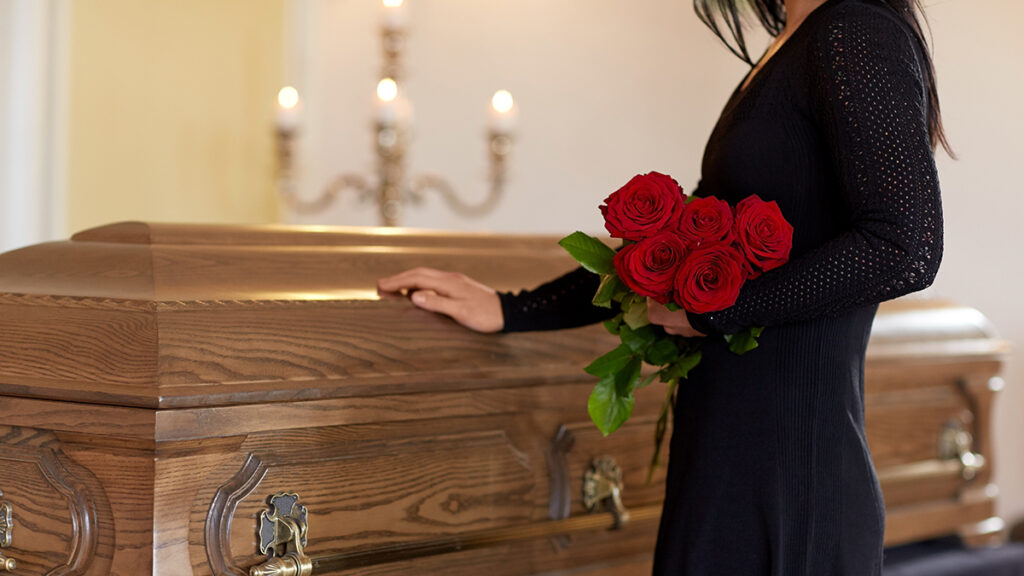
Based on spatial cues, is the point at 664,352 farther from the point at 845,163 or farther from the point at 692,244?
the point at 845,163

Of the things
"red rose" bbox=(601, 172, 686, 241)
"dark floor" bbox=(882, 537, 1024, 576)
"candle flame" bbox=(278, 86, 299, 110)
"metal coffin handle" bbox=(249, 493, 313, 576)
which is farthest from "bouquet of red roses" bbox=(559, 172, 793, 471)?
"candle flame" bbox=(278, 86, 299, 110)

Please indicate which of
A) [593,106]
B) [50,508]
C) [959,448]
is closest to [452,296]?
[50,508]

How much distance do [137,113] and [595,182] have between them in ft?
5.85

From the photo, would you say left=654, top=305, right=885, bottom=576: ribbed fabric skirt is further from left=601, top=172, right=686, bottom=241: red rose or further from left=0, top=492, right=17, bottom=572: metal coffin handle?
left=0, top=492, right=17, bottom=572: metal coffin handle

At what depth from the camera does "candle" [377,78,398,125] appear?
3.18 metres

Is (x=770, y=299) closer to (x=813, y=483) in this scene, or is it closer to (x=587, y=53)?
(x=813, y=483)

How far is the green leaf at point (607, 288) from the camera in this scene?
1480 millimetres

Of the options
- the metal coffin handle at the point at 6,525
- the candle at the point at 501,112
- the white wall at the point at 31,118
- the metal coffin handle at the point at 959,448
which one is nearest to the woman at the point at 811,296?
the metal coffin handle at the point at 6,525

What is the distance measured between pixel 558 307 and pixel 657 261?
0.44 meters

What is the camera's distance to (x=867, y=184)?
127 centimetres

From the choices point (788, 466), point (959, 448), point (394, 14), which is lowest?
point (959, 448)

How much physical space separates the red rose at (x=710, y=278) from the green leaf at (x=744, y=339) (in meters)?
0.10

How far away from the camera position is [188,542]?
1.45 meters

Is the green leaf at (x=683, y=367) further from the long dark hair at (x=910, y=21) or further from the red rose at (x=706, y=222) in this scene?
the long dark hair at (x=910, y=21)
